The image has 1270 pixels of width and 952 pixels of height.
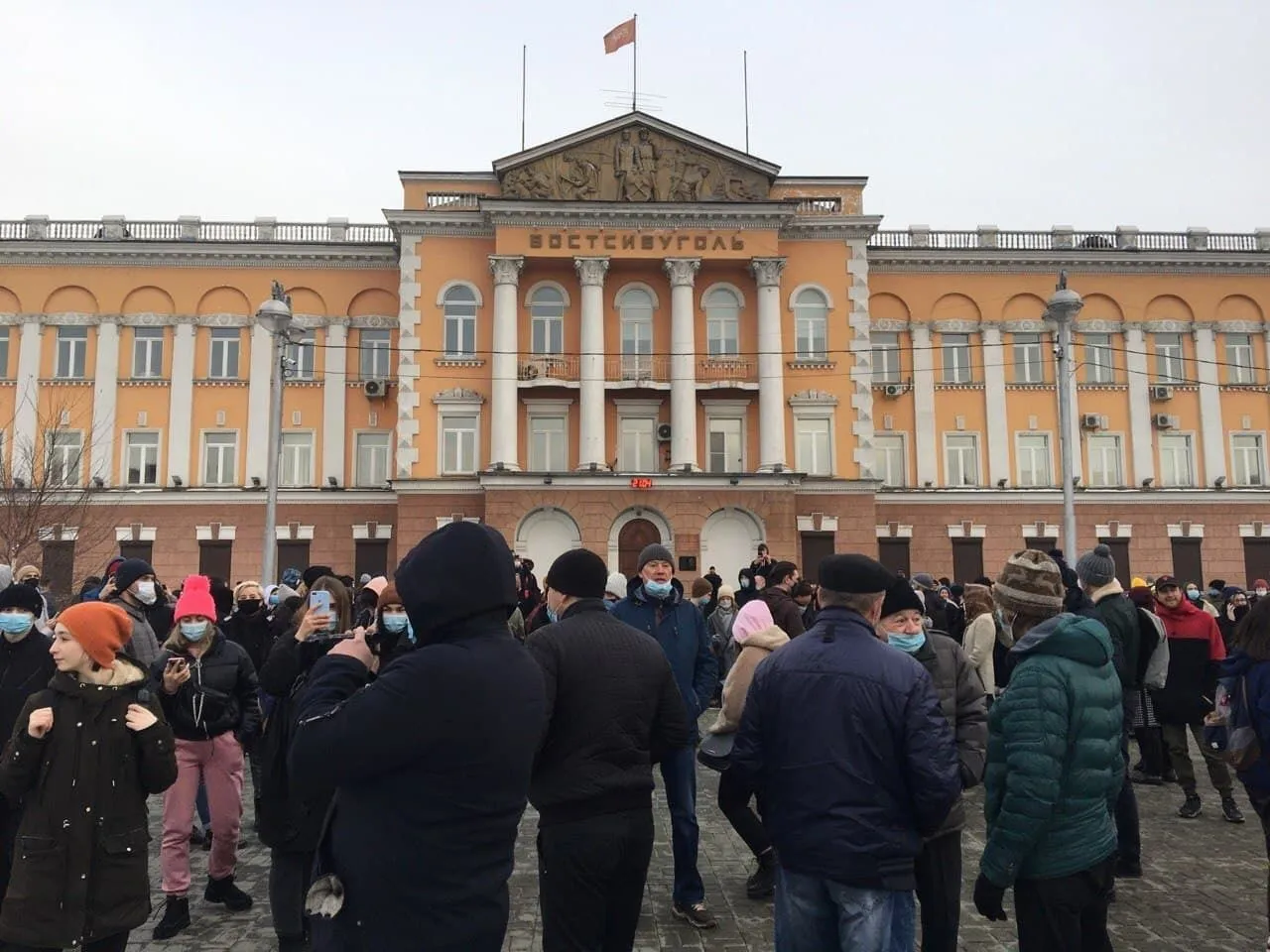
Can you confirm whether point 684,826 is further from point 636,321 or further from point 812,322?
point 812,322

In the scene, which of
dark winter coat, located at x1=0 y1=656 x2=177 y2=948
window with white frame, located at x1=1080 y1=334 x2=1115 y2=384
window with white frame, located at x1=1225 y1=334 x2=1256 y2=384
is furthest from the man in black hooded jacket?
window with white frame, located at x1=1225 y1=334 x2=1256 y2=384

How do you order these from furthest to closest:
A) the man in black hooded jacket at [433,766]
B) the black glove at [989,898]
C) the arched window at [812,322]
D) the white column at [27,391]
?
1. the arched window at [812,322]
2. the white column at [27,391]
3. the black glove at [989,898]
4. the man in black hooded jacket at [433,766]

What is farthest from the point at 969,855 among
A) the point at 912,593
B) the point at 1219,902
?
the point at 912,593

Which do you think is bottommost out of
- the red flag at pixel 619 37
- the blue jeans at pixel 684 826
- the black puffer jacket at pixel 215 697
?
the blue jeans at pixel 684 826

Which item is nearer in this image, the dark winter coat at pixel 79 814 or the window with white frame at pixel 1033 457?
the dark winter coat at pixel 79 814

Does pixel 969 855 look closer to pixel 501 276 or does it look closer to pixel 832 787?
pixel 832 787

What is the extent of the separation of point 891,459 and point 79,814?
31804 mm

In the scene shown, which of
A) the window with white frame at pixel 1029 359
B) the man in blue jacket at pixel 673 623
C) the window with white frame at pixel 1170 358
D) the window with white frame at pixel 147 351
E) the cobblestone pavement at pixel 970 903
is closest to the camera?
the cobblestone pavement at pixel 970 903

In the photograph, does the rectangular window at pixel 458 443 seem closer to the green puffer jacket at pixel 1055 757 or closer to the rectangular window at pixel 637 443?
the rectangular window at pixel 637 443

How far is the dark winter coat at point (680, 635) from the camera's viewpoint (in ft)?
22.5

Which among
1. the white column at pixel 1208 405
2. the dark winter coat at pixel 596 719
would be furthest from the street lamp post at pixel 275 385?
the white column at pixel 1208 405

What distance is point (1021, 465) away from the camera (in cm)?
3362

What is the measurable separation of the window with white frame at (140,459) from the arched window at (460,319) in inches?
436

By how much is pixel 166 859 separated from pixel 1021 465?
32.6 meters
